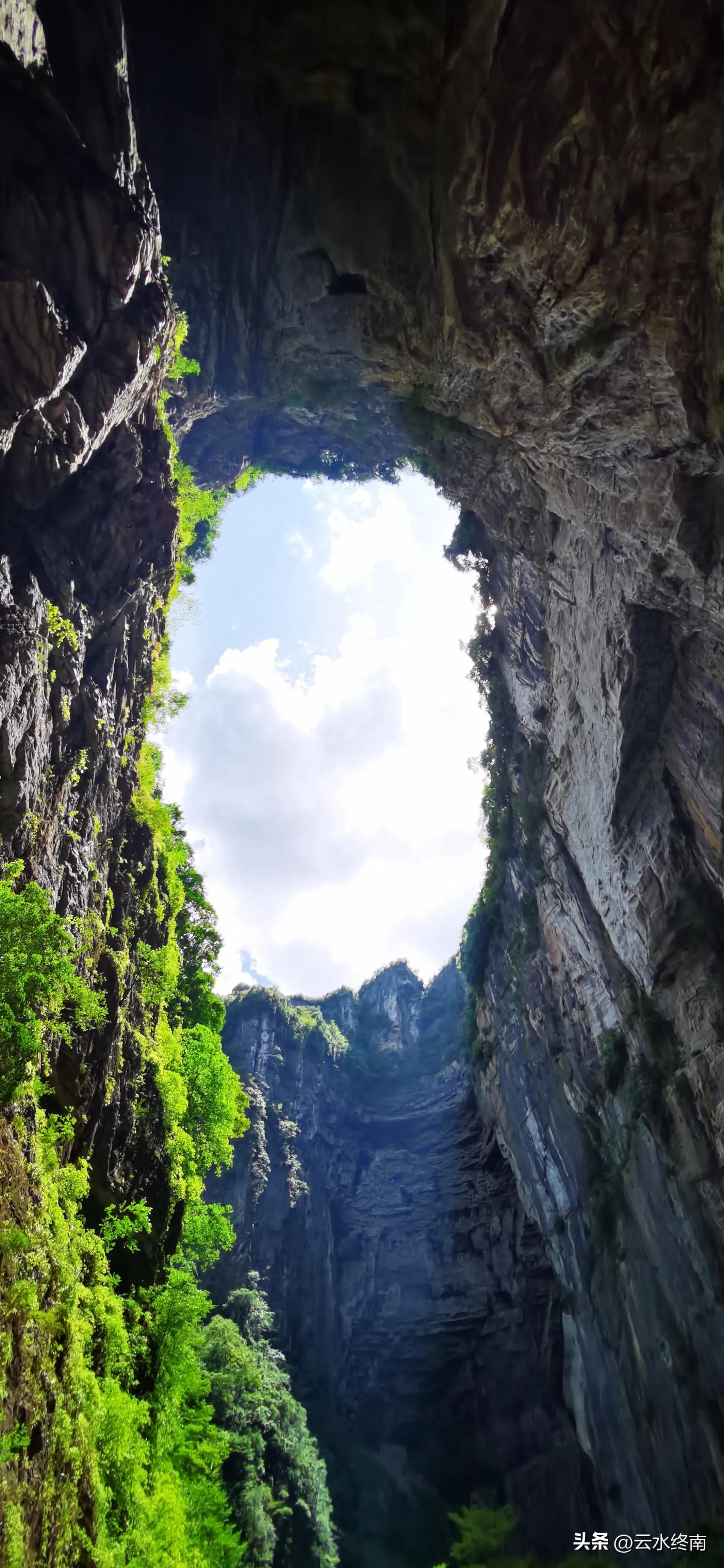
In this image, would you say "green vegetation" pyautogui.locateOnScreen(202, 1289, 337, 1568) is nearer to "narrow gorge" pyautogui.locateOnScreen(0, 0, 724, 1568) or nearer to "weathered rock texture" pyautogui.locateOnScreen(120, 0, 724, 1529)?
"narrow gorge" pyautogui.locateOnScreen(0, 0, 724, 1568)

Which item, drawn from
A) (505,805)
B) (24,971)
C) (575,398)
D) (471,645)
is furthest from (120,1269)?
(471,645)

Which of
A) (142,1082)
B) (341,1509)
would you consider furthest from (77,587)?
(341,1509)

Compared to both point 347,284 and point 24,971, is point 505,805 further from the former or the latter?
point 24,971

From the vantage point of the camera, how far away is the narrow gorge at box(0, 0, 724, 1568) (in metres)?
7.93

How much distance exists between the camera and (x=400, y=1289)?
2875 cm

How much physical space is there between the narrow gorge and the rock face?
0.33 metres

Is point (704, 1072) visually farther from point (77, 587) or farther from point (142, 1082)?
point (77, 587)

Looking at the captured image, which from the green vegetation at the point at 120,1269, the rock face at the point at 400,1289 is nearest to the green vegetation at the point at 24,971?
the green vegetation at the point at 120,1269

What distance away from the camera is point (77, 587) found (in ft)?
36.4

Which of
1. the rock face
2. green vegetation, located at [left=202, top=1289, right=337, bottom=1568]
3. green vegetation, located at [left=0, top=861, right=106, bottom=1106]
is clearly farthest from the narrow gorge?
the rock face

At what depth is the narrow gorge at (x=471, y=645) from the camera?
26.0 feet

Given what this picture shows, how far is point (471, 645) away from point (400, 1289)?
25.3m

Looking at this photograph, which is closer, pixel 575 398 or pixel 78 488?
pixel 575 398

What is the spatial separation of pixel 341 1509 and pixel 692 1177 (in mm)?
19641
